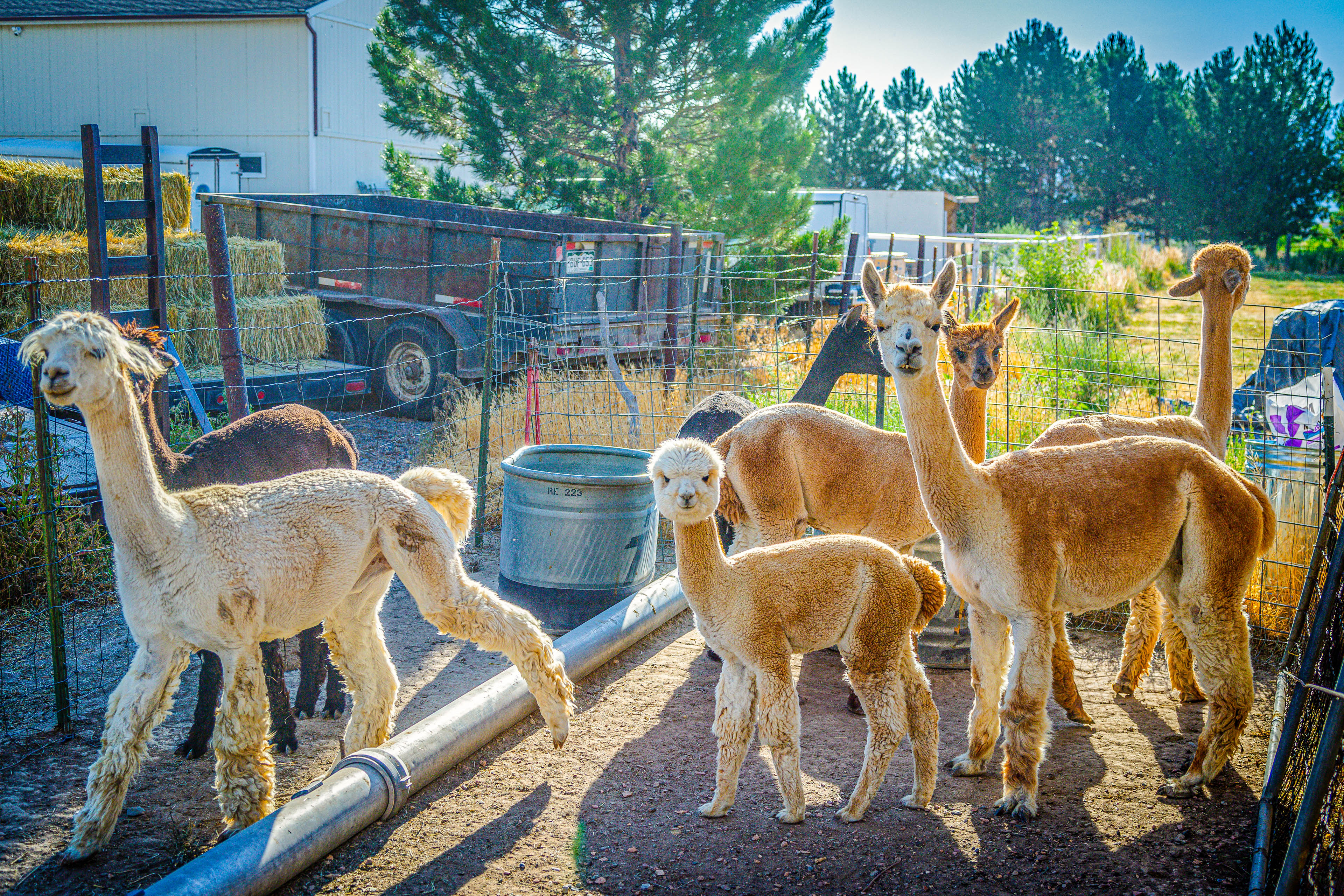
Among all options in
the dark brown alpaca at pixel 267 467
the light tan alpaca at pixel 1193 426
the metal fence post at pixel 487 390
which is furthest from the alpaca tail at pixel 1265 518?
the metal fence post at pixel 487 390

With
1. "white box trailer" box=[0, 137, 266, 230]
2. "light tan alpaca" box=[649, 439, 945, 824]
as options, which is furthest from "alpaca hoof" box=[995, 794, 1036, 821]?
"white box trailer" box=[0, 137, 266, 230]

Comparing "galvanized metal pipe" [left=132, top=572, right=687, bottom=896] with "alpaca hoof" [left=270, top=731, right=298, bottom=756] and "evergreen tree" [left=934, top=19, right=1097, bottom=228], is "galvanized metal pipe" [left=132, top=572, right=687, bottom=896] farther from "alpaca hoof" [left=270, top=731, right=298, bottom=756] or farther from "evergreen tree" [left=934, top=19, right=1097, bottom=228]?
"evergreen tree" [left=934, top=19, right=1097, bottom=228]

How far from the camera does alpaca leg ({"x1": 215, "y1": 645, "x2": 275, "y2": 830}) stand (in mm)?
3578

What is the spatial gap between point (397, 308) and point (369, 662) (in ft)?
25.5

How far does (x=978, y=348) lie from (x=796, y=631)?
1.85 metres

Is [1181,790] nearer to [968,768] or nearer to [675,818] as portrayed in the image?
[968,768]

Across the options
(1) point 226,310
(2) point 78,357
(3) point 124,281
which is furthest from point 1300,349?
(3) point 124,281

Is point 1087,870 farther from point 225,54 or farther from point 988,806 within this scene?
point 225,54

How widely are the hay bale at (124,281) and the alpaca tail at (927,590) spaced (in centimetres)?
873

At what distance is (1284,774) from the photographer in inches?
141

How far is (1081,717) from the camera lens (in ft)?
16.1

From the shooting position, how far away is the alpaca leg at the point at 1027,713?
391 centimetres

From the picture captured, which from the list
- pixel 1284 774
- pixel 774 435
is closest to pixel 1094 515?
pixel 1284 774

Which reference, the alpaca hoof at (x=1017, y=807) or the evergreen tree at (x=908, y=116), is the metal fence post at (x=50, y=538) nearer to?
the alpaca hoof at (x=1017, y=807)
